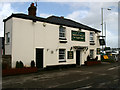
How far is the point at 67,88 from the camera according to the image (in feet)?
22.1

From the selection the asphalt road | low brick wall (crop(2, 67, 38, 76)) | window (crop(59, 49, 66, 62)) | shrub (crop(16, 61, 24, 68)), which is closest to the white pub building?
window (crop(59, 49, 66, 62))

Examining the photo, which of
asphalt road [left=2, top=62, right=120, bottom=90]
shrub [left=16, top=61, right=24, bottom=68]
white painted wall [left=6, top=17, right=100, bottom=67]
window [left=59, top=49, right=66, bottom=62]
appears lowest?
asphalt road [left=2, top=62, right=120, bottom=90]

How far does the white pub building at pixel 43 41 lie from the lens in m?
12.4

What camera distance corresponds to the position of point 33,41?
13359mm

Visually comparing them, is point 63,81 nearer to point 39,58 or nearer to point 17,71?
point 17,71

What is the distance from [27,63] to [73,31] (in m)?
8.04

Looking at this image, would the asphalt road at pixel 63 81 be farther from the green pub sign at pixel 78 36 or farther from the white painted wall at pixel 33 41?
the green pub sign at pixel 78 36

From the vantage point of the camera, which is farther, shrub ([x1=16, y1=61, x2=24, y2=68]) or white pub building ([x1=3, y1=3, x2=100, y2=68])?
white pub building ([x1=3, y1=3, x2=100, y2=68])

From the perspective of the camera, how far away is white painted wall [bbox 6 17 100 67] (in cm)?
1232

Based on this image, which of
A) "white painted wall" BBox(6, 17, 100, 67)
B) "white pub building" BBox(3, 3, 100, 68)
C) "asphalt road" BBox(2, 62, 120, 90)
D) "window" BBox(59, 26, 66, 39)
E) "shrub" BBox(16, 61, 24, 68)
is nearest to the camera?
"asphalt road" BBox(2, 62, 120, 90)

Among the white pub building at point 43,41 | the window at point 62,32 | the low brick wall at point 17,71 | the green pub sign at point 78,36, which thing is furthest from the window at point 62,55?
the low brick wall at point 17,71

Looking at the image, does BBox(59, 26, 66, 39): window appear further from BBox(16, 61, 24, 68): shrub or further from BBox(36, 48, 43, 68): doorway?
BBox(16, 61, 24, 68): shrub

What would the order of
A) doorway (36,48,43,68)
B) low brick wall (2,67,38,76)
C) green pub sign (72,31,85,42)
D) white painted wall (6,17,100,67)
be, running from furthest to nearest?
green pub sign (72,31,85,42)
doorway (36,48,43,68)
white painted wall (6,17,100,67)
low brick wall (2,67,38,76)

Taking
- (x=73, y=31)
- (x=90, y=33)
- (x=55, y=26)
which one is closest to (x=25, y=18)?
(x=55, y=26)
